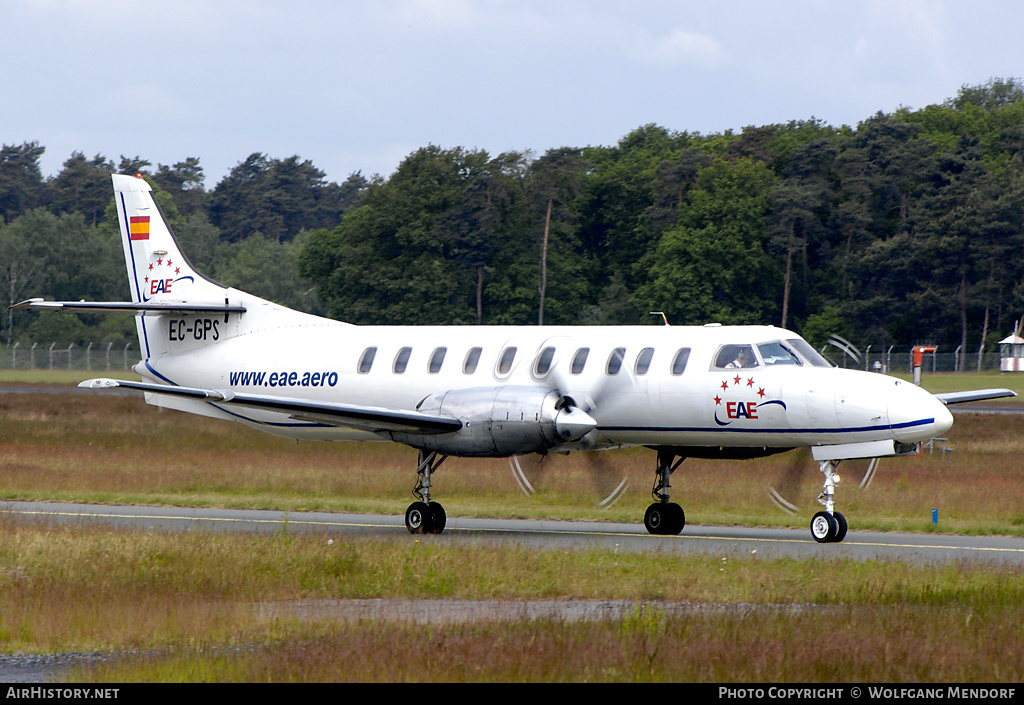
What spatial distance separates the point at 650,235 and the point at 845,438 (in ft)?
209

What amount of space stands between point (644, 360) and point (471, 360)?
3.32 m

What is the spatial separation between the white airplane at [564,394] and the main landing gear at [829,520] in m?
0.03

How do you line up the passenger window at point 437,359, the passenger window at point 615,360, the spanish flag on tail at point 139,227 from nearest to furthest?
the passenger window at point 615,360, the passenger window at point 437,359, the spanish flag on tail at point 139,227

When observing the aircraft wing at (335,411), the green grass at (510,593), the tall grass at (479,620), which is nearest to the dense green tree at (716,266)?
the green grass at (510,593)

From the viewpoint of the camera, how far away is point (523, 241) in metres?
80.6

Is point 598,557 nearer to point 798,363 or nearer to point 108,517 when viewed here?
point 798,363

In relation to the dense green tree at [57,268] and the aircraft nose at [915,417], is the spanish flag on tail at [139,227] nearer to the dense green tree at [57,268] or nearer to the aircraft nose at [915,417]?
the aircraft nose at [915,417]

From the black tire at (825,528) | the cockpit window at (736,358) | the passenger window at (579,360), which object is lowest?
the black tire at (825,528)

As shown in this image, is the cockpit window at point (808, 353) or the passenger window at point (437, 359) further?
the passenger window at point (437, 359)

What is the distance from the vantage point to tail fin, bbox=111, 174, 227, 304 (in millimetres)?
27661

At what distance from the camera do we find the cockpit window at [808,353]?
825 inches

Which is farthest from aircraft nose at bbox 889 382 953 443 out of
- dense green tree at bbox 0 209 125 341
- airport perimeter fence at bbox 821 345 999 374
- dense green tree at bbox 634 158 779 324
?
dense green tree at bbox 0 209 125 341

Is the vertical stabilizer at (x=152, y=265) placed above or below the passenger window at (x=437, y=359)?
above
